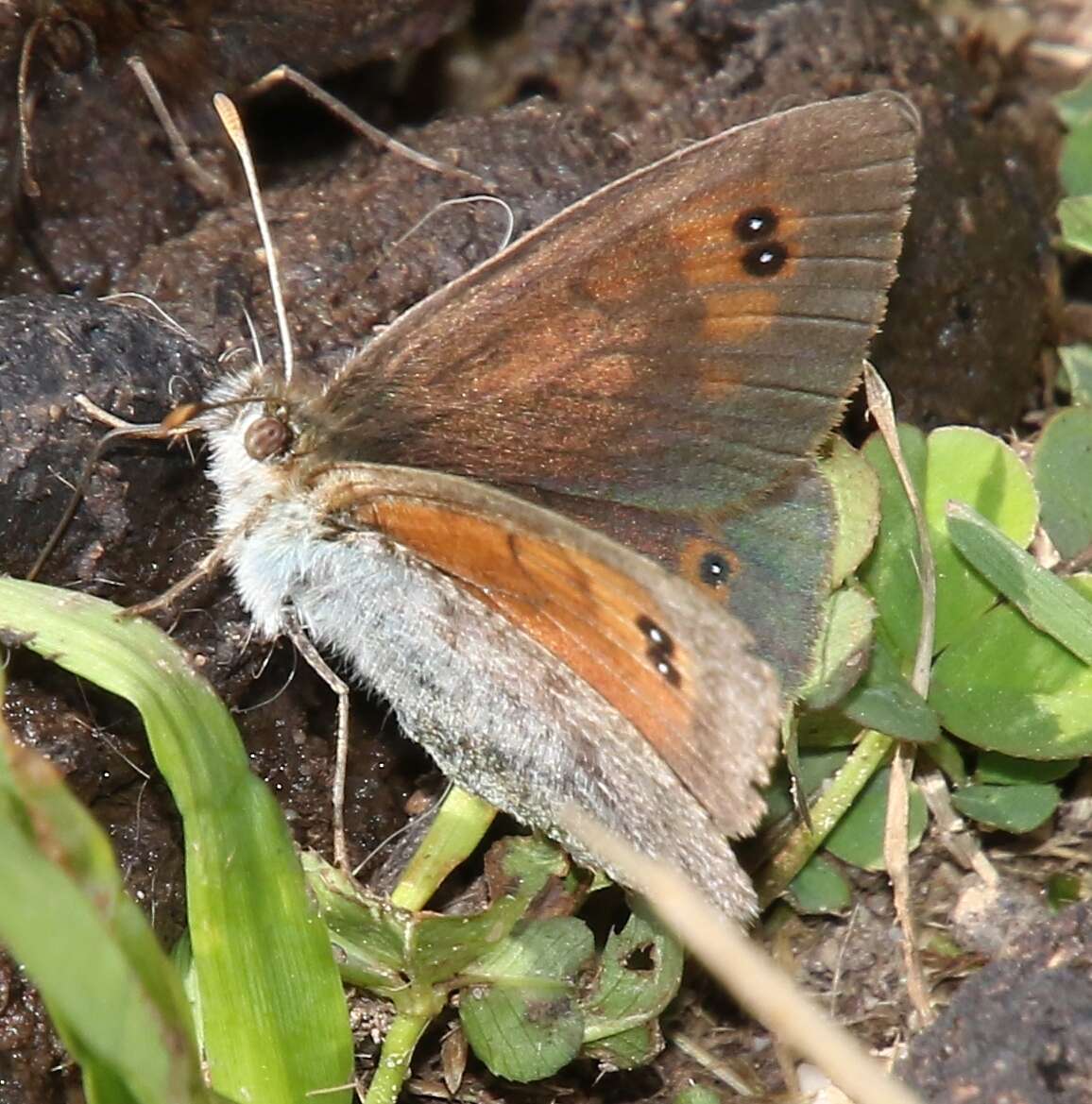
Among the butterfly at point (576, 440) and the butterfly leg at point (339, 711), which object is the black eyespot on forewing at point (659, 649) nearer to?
the butterfly at point (576, 440)

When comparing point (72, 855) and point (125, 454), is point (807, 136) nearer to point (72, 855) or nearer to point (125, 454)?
point (125, 454)

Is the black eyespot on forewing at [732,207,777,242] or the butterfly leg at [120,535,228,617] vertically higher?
the black eyespot on forewing at [732,207,777,242]

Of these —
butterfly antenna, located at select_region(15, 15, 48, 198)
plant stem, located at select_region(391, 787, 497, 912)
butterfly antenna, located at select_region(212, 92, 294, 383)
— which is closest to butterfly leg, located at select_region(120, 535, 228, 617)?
butterfly antenna, located at select_region(212, 92, 294, 383)

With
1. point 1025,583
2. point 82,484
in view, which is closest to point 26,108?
point 82,484

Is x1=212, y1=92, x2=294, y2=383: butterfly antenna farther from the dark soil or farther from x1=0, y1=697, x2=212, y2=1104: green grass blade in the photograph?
x1=0, y1=697, x2=212, y2=1104: green grass blade

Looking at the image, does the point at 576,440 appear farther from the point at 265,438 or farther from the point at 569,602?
the point at 265,438

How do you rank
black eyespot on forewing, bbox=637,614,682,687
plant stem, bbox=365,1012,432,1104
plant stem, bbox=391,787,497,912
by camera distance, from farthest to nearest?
plant stem, bbox=391,787,497,912
plant stem, bbox=365,1012,432,1104
black eyespot on forewing, bbox=637,614,682,687

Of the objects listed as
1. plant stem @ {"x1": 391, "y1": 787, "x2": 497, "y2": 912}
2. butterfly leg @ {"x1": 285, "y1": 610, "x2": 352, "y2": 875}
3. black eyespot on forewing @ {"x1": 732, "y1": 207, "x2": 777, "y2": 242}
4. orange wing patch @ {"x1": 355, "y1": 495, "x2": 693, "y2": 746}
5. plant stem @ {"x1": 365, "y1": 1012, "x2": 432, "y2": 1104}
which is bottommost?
plant stem @ {"x1": 365, "y1": 1012, "x2": 432, "y2": 1104}

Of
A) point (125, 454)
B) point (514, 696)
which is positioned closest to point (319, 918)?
point (514, 696)
